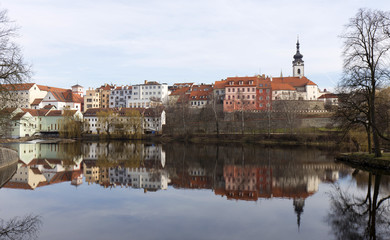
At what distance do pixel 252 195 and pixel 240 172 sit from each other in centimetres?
708

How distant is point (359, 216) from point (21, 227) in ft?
38.2

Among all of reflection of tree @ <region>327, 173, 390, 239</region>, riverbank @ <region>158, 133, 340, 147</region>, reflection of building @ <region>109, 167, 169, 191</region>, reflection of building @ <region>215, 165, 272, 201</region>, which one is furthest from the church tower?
reflection of tree @ <region>327, 173, 390, 239</region>

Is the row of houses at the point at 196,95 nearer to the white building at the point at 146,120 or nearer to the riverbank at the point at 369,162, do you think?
the white building at the point at 146,120

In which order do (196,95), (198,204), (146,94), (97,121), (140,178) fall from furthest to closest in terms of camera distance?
(146,94), (196,95), (97,121), (140,178), (198,204)

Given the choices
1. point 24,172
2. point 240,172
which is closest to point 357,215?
point 240,172

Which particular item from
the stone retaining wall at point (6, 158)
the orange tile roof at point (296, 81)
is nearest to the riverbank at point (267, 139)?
the orange tile roof at point (296, 81)

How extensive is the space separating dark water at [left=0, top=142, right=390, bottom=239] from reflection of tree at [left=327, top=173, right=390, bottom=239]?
29 millimetres

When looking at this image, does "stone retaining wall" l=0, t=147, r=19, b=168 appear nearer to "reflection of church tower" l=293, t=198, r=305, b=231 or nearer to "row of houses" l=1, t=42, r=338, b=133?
"reflection of church tower" l=293, t=198, r=305, b=231

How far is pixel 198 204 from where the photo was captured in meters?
14.2

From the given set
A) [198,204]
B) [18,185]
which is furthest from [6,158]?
[198,204]

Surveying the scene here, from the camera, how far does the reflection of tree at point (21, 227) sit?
984 centimetres

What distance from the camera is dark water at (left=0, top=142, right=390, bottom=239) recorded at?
408 inches

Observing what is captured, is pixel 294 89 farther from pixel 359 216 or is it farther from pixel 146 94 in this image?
pixel 359 216

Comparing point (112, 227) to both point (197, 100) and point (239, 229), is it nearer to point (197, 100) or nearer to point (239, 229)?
point (239, 229)
